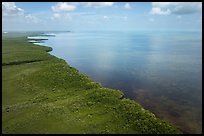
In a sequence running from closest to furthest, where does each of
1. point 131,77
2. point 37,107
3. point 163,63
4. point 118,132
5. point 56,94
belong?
point 118,132
point 37,107
point 56,94
point 131,77
point 163,63

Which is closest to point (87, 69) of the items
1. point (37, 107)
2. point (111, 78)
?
point (111, 78)

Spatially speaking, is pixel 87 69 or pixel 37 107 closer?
pixel 37 107

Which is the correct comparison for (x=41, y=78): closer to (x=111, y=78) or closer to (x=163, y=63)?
(x=111, y=78)

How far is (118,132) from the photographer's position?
31203 mm

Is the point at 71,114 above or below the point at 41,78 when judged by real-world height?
below

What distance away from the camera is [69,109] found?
37.8 meters

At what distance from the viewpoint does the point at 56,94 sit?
45375mm

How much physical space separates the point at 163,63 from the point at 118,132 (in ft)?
192

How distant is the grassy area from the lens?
32.3 metres

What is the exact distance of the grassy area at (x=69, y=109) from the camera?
32344 millimetres

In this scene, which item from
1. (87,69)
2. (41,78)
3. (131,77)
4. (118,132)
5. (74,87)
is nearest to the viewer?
(118,132)

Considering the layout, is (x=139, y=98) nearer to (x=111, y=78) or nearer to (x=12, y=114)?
(x=111, y=78)

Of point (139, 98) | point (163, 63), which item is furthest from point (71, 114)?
point (163, 63)

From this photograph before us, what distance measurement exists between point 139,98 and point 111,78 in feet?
58.3
